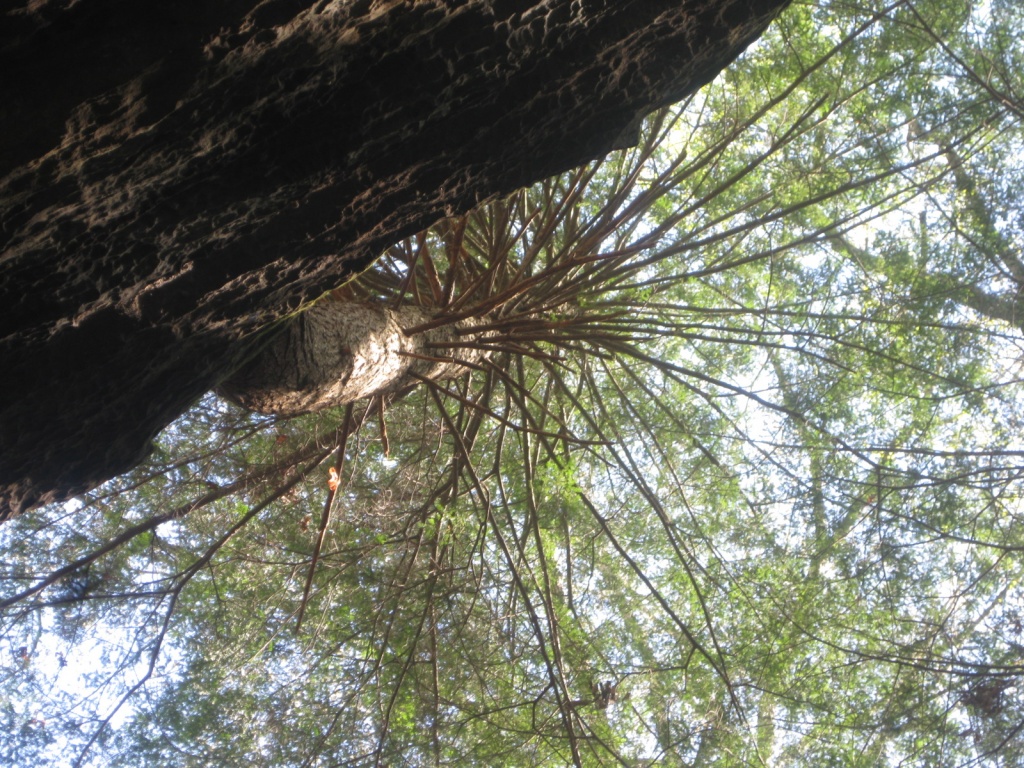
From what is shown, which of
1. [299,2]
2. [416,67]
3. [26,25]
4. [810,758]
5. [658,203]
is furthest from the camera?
[658,203]

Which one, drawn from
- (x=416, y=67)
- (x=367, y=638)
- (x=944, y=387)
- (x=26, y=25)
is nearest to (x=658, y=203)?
(x=944, y=387)

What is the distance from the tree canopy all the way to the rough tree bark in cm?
157

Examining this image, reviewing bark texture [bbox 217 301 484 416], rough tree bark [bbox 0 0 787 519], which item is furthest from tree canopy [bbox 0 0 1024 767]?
rough tree bark [bbox 0 0 787 519]

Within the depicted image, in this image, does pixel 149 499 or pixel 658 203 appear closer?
pixel 149 499

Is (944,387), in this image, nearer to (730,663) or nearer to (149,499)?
(730,663)

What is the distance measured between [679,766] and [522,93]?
3405mm

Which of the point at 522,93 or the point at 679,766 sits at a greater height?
the point at 522,93

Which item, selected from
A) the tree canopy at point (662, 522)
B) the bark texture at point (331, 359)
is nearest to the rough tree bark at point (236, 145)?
the bark texture at point (331, 359)

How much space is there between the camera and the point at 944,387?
3.58 meters

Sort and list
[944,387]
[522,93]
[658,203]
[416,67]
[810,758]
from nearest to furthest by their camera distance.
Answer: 1. [416,67]
2. [522,93]
3. [944,387]
4. [810,758]
5. [658,203]

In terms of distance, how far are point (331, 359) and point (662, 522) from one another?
2087 millimetres

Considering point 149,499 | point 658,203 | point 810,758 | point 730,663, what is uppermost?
point 658,203

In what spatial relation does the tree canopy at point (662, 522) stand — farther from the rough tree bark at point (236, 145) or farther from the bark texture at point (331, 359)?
the rough tree bark at point (236, 145)

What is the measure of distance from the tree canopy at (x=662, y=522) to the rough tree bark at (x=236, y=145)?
157 centimetres
